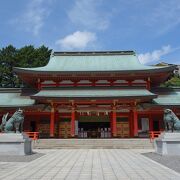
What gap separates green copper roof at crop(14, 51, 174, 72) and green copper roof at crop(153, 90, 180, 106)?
146 inches

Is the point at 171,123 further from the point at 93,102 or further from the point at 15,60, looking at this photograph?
the point at 15,60

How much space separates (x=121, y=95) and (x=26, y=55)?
122 ft

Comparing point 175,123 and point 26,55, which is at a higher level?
point 26,55

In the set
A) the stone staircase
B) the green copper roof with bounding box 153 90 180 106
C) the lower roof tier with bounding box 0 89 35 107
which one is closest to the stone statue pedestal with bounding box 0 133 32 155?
the stone staircase

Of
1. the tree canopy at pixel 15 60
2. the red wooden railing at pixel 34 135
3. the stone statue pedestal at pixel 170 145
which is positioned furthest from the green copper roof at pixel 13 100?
the tree canopy at pixel 15 60

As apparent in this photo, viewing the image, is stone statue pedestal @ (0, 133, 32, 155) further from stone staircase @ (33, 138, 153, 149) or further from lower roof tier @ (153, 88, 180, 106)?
lower roof tier @ (153, 88, 180, 106)

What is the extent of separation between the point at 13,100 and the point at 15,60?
30597 mm

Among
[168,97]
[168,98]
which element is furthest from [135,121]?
[168,97]

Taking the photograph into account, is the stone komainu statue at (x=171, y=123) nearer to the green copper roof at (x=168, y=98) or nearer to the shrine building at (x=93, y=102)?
the shrine building at (x=93, y=102)

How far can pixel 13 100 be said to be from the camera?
1339 inches

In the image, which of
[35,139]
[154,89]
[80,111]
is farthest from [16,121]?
[154,89]

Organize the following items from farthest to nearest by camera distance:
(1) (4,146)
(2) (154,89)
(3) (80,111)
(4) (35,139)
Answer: (2) (154,89) → (3) (80,111) → (4) (35,139) → (1) (4,146)

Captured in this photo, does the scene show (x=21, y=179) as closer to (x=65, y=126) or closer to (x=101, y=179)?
(x=101, y=179)

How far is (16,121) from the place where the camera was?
1916 centimetres
